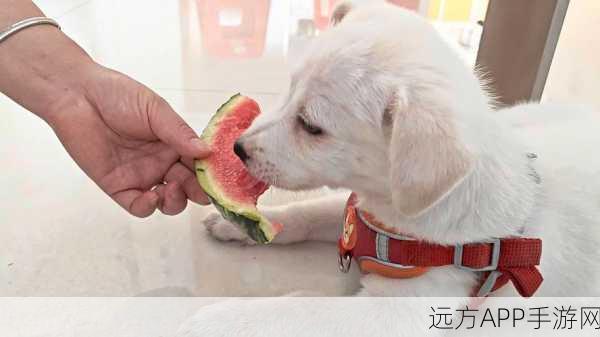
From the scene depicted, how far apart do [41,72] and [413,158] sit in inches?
38.2

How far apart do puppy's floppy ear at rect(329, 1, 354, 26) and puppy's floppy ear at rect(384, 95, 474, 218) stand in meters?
0.45

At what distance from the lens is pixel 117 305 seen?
1.43 meters

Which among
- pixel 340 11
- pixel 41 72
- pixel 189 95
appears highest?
→ pixel 340 11

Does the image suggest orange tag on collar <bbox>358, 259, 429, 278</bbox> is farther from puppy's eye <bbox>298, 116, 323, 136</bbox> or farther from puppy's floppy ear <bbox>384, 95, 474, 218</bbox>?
puppy's eye <bbox>298, 116, 323, 136</bbox>

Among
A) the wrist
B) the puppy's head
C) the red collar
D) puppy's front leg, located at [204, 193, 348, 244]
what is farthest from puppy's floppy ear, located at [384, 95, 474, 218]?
the wrist

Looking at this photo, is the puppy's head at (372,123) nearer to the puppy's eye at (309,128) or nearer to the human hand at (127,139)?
the puppy's eye at (309,128)

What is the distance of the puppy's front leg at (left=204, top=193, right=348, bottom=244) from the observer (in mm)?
1649

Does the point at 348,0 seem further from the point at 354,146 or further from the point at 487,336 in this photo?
the point at 487,336

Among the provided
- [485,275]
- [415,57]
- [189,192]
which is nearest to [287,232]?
[189,192]

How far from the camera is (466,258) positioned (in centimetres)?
122

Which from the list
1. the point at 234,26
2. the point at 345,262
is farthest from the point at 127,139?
the point at 234,26

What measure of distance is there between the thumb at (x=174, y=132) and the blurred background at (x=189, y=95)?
402mm

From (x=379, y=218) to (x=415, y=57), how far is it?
38 cm

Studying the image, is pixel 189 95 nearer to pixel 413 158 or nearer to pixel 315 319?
pixel 315 319
